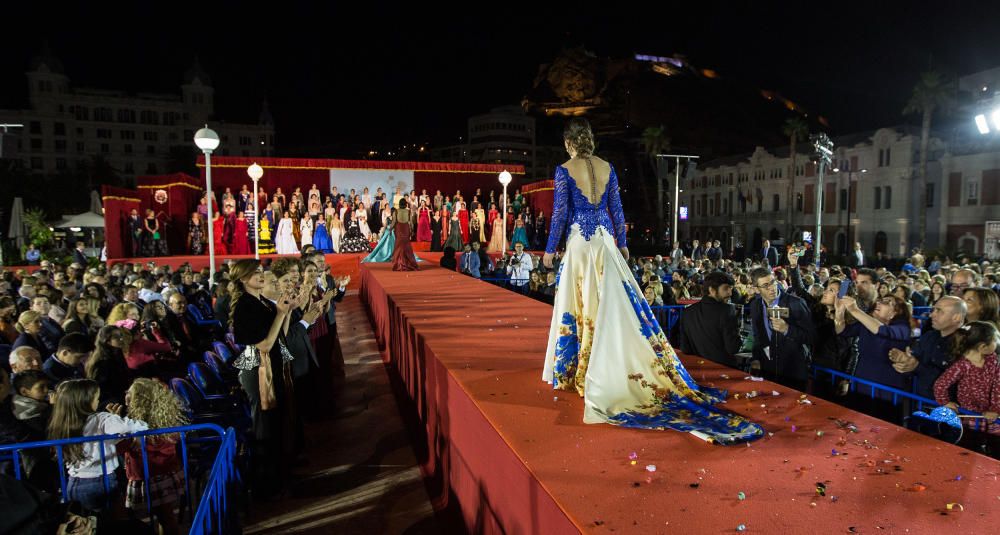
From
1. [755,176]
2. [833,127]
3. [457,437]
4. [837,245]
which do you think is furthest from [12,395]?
[833,127]

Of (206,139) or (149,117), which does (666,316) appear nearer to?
(206,139)

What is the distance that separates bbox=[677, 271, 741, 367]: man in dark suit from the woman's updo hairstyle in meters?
1.49

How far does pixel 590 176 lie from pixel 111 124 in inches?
3511

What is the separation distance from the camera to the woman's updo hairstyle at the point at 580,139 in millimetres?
3980

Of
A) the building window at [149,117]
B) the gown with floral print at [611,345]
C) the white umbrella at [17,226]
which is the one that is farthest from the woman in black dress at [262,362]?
the building window at [149,117]

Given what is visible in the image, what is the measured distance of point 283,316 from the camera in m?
3.96

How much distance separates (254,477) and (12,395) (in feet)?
5.28

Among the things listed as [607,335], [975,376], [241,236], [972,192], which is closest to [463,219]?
[241,236]

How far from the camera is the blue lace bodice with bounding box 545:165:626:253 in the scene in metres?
3.85

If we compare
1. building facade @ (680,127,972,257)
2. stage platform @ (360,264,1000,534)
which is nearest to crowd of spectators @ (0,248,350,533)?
stage platform @ (360,264,1000,534)

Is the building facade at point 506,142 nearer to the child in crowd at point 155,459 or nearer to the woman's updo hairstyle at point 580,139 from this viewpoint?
the woman's updo hairstyle at point 580,139

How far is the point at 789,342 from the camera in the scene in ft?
14.9

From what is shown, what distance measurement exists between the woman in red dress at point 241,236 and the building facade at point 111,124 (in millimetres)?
60549

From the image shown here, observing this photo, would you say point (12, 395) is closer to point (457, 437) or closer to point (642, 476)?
point (457, 437)
